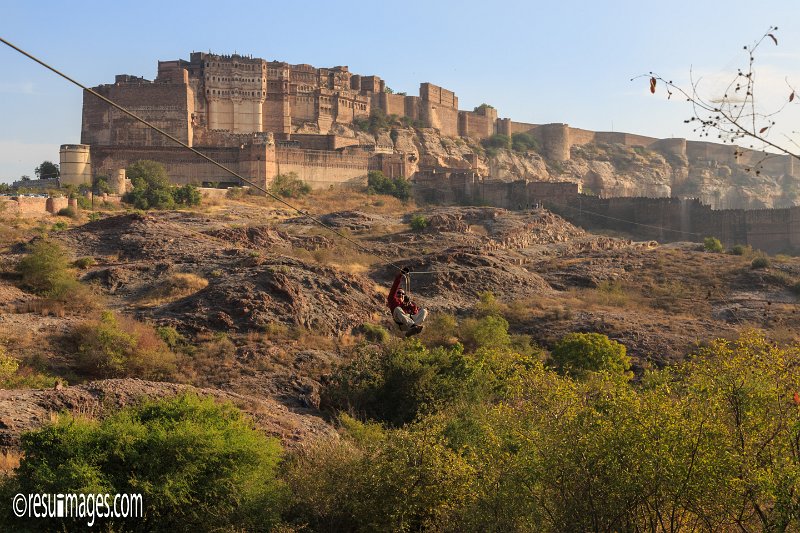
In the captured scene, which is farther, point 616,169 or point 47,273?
point 616,169

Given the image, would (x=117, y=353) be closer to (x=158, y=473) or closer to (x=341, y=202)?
(x=158, y=473)

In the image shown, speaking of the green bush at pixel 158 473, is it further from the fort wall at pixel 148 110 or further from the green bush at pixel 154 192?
the fort wall at pixel 148 110

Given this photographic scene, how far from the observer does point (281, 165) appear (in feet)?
162

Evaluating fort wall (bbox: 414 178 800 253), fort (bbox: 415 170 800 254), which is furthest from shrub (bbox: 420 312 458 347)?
fort wall (bbox: 414 178 800 253)

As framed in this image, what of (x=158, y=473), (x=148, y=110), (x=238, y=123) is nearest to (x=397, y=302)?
(x=158, y=473)

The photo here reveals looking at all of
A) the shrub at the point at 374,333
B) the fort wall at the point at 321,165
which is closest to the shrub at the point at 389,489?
the shrub at the point at 374,333

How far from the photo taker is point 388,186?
50.4m

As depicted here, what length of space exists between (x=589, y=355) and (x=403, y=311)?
10.4 meters

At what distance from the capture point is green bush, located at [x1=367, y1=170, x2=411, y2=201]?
163 feet

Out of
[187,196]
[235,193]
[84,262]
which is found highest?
[235,193]

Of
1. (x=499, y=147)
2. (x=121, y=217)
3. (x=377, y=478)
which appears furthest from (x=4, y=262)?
(x=499, y=147)

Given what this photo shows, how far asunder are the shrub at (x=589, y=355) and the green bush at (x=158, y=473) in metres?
10.4

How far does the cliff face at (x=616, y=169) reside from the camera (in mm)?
62781

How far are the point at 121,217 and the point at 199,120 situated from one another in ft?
72.7
